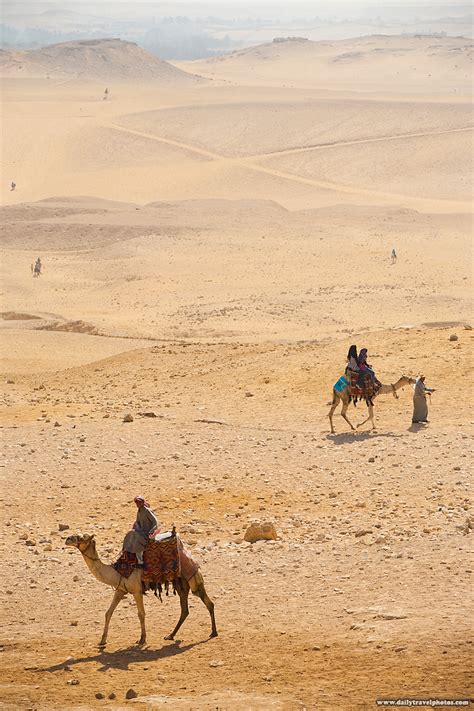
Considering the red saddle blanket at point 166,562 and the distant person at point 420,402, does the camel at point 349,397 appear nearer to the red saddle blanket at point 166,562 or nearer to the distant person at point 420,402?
the distant person at point 420,402

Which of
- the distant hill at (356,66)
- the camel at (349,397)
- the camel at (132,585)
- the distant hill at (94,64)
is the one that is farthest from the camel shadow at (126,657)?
the distant hill at (94,64)

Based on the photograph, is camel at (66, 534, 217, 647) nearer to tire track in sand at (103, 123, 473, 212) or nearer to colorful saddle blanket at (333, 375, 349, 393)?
colorful saddle blanket at (333, 375, 349, 393)

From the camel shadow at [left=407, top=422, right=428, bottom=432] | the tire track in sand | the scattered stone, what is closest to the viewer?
the scattered stone

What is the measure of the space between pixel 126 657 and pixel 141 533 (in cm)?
115

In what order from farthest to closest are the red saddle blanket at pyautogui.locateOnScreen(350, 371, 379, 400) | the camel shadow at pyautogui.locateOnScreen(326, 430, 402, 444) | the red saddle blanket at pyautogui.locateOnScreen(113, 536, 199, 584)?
the red saddle blanket at pyautogui.locateOnScreen(350, 371, 379, 400), the camel shadow at pyautogui.locateOnScreen(326, 430, 402, 444), the red saddle blanket at pyautogui.locateOnScreen(113, 536, 199, 584)

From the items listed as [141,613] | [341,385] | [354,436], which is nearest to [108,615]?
[141,613]

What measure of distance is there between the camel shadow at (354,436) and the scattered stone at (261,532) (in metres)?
4.02

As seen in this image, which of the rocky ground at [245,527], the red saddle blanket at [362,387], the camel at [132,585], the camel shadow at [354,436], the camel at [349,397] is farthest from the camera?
the camel at [349,397]

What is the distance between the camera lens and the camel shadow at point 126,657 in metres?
11.5

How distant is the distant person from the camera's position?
19.0 m

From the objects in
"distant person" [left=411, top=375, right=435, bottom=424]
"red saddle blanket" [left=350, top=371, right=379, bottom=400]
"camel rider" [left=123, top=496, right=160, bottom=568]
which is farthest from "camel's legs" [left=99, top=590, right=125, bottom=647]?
"distant person" [left=411, top=375, right=435, bottom=424]

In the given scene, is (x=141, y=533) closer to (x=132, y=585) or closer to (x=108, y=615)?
(x=132, y=585)

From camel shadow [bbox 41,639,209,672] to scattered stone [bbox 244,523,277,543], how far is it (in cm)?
289

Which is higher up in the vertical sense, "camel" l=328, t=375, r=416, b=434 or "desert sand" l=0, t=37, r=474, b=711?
"camel" l=328, t=375, r=416, b=434
